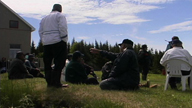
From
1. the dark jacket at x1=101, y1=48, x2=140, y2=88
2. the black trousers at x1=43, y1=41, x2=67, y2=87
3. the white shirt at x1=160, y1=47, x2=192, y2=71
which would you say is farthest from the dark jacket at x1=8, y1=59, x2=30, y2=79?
the white shirt at x1=160, y1=47, x2=192, y2=71

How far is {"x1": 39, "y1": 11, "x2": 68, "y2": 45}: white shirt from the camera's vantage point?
4.89 meters

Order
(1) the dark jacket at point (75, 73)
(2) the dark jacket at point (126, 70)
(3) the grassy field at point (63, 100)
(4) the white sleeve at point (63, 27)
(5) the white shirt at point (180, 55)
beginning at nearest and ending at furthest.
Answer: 1. (3) the grassy field at point (63, 100)
2. (4) the white sleeve at point (63, 27)
3. (2) the dark jacket at point (126, 70)
4. (5) the white shirt at point (180, 55)
5. (1) the dark jacket at point (75, 73)

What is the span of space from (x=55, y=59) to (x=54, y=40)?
0.48m

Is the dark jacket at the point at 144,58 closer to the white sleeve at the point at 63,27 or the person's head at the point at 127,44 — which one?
the person's head at the point at 127,44

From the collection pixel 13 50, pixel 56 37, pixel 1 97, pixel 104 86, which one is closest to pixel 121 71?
pixel 104 86

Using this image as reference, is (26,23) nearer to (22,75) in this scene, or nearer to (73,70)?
(22,75)

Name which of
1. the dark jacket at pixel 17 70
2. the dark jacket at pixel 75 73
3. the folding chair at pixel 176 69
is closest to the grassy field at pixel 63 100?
the folding chair at pixel 176 69

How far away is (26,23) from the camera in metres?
28.3

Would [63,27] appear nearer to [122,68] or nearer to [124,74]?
[122,68]

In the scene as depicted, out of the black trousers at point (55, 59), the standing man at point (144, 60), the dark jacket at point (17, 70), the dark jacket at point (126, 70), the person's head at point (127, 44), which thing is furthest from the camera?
the standing man at point (144, 60)

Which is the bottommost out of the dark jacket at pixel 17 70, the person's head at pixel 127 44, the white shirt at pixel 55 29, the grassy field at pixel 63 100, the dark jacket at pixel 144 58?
the grassy field at pixel 63 100

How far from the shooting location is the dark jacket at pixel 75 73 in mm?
7117

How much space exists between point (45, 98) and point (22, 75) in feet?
15.4

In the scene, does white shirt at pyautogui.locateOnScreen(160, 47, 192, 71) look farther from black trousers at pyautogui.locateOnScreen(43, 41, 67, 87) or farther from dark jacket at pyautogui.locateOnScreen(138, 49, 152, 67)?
dark jacket at pyautogui.locateOnScreen(138, 49, 152, 67)
